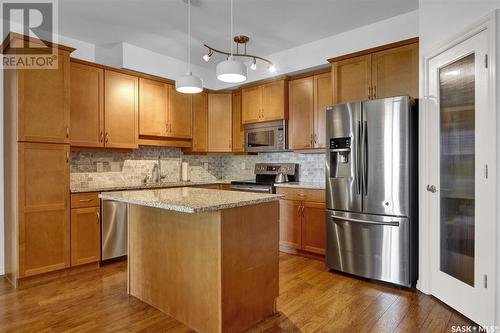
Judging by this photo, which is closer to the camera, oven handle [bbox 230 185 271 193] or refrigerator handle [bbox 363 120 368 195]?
refrigerator handle [bbox 363 120 368 195]

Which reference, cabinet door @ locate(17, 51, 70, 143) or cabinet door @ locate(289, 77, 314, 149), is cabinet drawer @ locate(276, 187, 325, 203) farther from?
cabinet door @ locate(17, 51, 70, 143)

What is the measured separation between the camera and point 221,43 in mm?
3992

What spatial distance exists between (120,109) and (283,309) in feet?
10.1

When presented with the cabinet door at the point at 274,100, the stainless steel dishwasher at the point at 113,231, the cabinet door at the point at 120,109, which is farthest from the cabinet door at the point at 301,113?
the stainless steel dishwasher at the point at 113,231

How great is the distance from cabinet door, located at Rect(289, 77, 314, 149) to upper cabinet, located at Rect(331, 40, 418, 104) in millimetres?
558

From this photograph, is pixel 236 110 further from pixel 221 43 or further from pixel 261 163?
pixel 221 43

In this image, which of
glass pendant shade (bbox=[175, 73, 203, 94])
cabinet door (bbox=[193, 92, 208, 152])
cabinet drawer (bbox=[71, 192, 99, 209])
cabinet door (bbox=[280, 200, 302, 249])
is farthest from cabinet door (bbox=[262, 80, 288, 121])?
cabinet drawer (bbox=[71, 192, 99, 209])

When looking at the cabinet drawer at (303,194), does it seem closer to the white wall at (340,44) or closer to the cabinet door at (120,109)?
the white wall at (340,44)

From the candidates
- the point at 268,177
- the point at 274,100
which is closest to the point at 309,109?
the point at 274,100

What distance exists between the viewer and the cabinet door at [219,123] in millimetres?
5057

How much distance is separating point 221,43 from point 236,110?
1.31 meters

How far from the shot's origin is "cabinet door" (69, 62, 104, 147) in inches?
138

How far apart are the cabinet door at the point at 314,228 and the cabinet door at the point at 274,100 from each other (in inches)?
54.8

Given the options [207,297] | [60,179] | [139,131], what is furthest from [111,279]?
[139,131]
